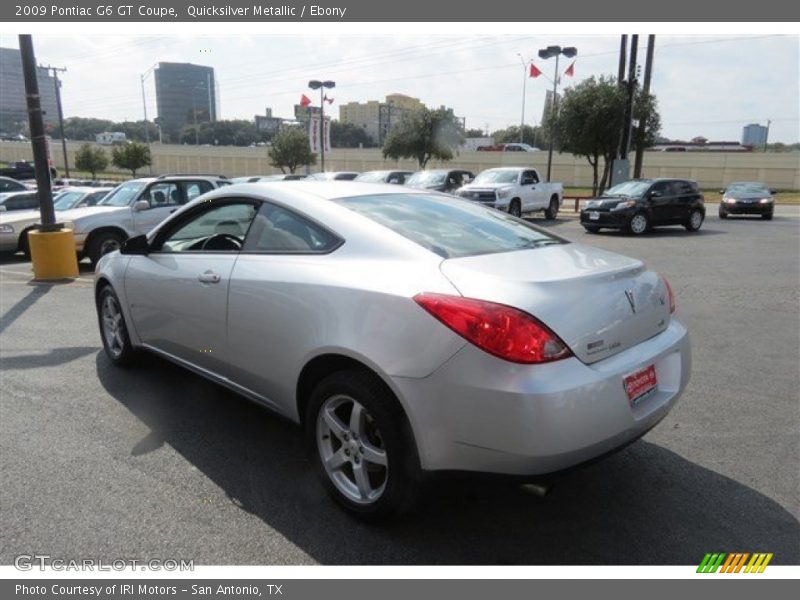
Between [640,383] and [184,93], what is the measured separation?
211 feet

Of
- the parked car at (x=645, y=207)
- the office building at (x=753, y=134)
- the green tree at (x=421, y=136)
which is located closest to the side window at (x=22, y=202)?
the parked car at (x=645, y=207)

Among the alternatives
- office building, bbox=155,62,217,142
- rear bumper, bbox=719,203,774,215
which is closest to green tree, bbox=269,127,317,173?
office building, bbox=155,62,217,142

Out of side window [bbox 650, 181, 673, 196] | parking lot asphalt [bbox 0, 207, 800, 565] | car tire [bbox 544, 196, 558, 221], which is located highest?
side window [bbox 650, 181, 673, 196]

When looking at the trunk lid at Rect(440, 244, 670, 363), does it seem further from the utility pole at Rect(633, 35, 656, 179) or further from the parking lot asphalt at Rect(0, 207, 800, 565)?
the utility pole at Rect(633, 35, 656, 179)

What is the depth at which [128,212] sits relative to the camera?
37.2 ft

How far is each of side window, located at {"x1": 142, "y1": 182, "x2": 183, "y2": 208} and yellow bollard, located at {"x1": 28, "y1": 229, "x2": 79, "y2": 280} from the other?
2173mm

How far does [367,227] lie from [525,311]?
1.00 m

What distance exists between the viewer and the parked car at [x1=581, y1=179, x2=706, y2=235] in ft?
55.9

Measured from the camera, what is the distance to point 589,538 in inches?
111

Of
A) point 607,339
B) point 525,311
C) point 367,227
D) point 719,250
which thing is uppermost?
point 367,227

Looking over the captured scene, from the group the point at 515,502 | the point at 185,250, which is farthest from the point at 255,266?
the point at 515,502

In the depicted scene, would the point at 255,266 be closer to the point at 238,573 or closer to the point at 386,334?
the point at 386,334

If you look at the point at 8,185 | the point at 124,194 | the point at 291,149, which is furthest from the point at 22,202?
the point at 291,149

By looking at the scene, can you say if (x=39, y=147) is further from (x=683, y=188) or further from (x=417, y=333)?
(x=683, y=188)
